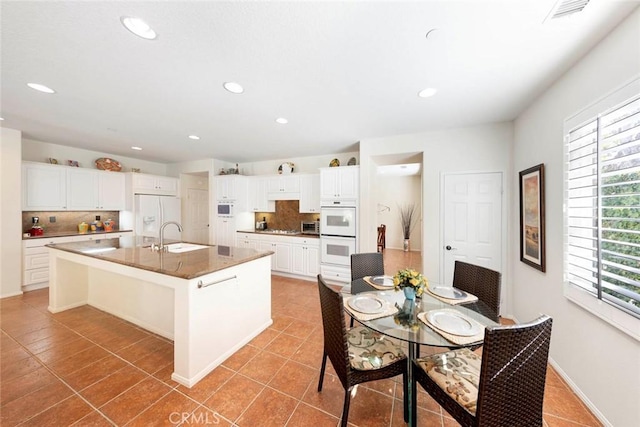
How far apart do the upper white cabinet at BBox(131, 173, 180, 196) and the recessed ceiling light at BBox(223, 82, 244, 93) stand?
4256 millimetres

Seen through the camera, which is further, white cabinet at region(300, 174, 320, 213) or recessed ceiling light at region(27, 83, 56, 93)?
white cabinet at region(300, 174, 320, 213)

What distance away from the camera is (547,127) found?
→ 2.14 m

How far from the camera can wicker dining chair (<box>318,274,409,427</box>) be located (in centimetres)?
131

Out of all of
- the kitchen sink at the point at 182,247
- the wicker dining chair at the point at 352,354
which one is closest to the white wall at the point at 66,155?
the kitchen sink at the point at 182,247

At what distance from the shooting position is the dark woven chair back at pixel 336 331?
1.31 m

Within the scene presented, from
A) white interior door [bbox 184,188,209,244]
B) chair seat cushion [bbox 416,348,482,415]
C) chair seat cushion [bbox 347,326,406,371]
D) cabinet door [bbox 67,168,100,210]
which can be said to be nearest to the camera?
chair seat cushion [bbox 416,348,482,415]

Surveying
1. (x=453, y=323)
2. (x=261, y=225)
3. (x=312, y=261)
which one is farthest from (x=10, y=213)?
(x=453, y=323)

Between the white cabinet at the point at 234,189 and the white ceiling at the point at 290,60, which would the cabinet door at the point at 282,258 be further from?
the white ceiling at the point at 290,60

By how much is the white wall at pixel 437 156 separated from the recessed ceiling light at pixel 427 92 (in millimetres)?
1172

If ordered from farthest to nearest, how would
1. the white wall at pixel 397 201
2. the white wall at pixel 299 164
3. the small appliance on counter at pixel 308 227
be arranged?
the white wall at pixel 397 201 → the small appliance on counter at pixel 308 227 → the white wall at pixel 299 164

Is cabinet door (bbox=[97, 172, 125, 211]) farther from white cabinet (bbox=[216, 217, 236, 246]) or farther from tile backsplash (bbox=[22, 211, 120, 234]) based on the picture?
white cabinet (bbox=[216, 217, 236, 246])

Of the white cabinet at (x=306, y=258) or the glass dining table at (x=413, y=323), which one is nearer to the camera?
the glass dining table at (x=413, y=323)

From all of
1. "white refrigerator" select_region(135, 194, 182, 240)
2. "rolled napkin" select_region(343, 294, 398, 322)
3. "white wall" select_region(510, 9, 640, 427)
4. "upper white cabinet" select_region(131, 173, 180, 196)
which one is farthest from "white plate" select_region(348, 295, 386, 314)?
"upper white cabinet" select_region(131, 173, 180, 196)

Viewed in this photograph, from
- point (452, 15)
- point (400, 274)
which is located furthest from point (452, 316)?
point (452, 15)
